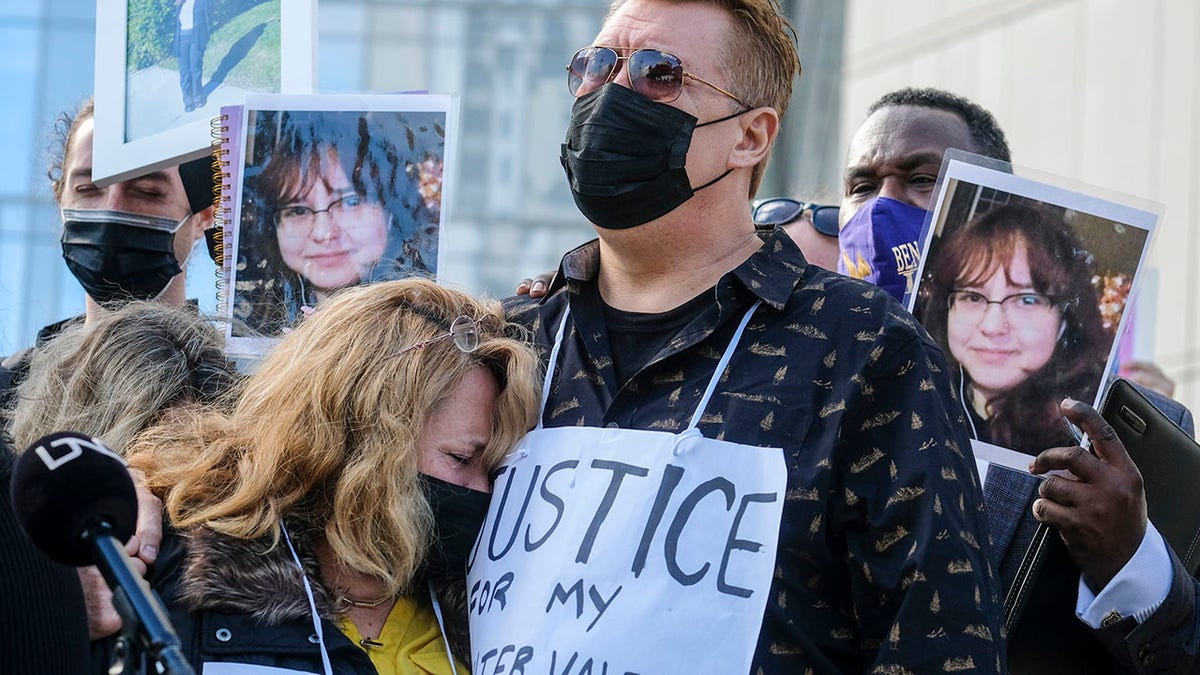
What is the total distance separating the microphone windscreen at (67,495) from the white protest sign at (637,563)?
3.23 ft

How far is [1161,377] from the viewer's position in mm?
7230

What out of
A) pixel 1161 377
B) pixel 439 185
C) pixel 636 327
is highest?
pixel 439 185

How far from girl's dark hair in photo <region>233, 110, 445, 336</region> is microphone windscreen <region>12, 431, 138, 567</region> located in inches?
59.6

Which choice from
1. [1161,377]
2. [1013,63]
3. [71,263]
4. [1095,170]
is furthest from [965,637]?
[1013,63]

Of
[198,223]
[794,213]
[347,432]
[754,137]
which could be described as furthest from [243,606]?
[794,213]

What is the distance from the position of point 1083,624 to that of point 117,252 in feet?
8.30

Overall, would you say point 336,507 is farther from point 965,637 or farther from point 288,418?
point 965,637

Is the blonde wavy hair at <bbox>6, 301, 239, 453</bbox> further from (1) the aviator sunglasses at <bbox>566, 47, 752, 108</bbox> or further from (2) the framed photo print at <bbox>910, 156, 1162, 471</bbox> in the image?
(2) the framed photo print at <bbox>910, 156, 1162, 471</bbox>

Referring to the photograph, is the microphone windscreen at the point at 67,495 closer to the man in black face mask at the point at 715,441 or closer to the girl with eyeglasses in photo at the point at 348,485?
the girl with eyeglasses in photo at the point at 348,485

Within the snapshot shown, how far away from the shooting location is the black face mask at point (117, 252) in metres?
4.25

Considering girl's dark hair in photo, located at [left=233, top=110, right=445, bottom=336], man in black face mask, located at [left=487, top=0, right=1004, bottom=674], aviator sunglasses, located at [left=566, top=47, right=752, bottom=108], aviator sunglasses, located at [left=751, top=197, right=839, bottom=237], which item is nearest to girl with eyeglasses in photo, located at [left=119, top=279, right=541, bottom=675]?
man in black face mask, located at [left=487, top=0, right=1004, bottom=674]

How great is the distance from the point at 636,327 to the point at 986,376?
767mm

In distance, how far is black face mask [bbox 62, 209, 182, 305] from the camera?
4.25 m

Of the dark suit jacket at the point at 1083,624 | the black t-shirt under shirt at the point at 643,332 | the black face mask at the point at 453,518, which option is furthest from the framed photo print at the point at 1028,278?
the black face mask at the point at 453,518
